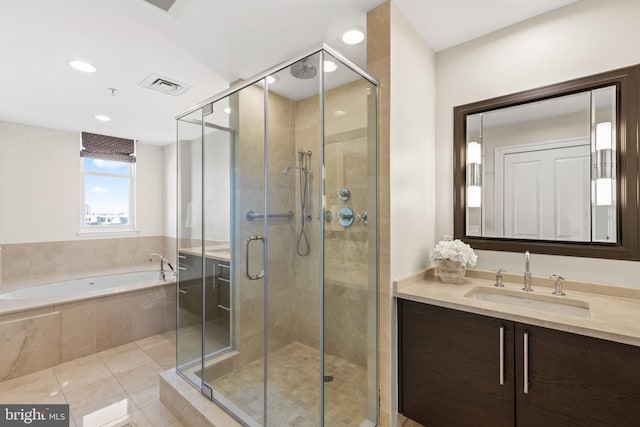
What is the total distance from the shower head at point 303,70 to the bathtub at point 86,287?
2.88 meters

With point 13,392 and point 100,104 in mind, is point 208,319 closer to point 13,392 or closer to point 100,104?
point 13,392

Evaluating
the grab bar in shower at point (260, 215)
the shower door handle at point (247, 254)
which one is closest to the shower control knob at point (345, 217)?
the grab bar in shower at point (260, 215)

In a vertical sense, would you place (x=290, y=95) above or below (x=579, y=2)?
below

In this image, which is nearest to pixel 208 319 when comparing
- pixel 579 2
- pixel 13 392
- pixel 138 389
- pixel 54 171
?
pixel 138 389

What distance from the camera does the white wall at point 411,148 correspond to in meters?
1.64

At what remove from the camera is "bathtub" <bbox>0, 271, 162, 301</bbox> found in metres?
2.91

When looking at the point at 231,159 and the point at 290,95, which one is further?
the point at 231,159

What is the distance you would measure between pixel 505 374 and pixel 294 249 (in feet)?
4.14

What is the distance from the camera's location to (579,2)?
5.31 ft

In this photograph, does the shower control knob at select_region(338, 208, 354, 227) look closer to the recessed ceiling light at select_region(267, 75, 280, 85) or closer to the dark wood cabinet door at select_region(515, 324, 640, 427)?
the recessed ceiling light at select_region(267, 75, 280, 85)

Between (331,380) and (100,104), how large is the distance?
3.56 metres

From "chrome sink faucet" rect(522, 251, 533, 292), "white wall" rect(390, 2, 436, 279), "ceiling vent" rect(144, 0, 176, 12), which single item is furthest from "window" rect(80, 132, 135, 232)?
"chrome sink faucet" rect(522, 251, 533, 292)

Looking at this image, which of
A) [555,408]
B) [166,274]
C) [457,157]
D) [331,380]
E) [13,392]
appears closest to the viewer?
[555,408]

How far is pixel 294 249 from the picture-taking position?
181cm
